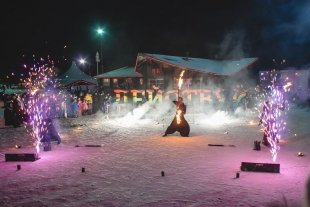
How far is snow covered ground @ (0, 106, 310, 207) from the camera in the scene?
6664mm

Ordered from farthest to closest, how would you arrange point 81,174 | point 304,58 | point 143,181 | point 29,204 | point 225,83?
→ point 304,58
point 225,83
point 81,174
point 143,181
point 29,204

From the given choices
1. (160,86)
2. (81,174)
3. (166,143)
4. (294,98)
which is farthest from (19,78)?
(294,98)

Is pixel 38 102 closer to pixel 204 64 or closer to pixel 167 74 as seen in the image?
pixel 167 74

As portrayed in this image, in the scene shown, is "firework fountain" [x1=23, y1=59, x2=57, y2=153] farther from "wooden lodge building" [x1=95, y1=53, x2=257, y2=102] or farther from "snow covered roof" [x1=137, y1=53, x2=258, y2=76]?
"snow covered roof" [x1=137, y1=53, x2=258, y2=76]

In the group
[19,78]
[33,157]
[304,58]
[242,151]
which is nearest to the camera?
[33,157]

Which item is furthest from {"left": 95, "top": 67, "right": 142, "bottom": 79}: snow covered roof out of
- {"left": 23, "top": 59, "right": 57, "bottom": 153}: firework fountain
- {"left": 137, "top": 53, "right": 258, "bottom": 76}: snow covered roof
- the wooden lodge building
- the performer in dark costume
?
the performer in dark costume

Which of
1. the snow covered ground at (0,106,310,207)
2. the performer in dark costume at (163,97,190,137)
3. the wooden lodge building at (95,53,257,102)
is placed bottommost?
the snow covered ground at (0,106,310,207)

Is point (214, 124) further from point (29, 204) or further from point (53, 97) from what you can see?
point (29, 204)

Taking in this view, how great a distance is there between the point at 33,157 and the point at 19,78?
56.4 ft

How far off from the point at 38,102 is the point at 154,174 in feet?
26.8

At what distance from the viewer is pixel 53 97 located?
77.2 ft

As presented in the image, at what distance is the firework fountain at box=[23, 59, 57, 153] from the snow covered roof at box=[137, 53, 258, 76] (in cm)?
873

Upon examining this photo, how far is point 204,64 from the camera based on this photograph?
103 feet

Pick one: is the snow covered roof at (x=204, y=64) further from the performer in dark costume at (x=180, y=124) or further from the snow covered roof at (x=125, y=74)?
the performer in dark costume at (x=180, y=124)
